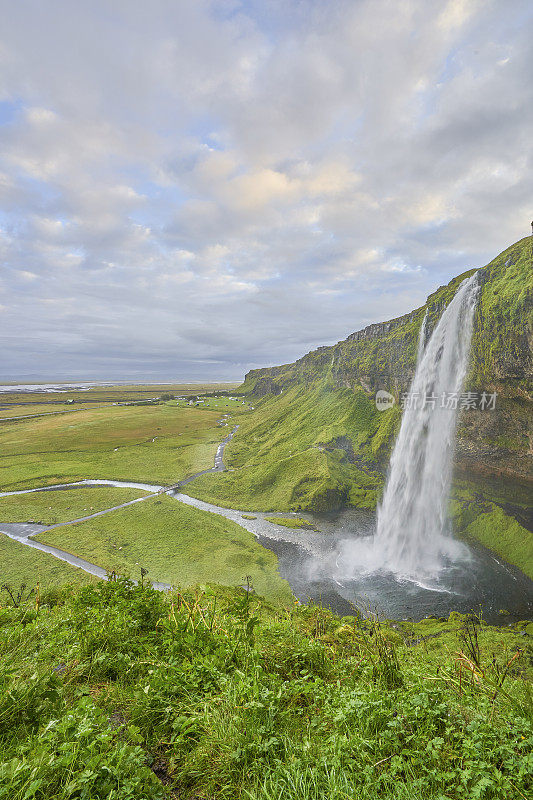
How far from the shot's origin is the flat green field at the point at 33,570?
29.6 meters

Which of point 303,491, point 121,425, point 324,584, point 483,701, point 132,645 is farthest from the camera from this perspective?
point 121,425

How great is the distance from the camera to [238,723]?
11.2 ft

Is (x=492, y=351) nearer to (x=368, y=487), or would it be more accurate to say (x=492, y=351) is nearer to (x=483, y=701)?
(x=368, y=487)

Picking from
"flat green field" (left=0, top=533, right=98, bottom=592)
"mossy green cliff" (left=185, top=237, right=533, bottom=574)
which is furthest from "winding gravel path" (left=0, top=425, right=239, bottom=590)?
"mossy green cliff" (left=185, top=237, right=533, bottom=574)

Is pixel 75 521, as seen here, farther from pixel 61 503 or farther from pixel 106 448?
pixel 106 448

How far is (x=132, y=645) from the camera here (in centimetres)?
529

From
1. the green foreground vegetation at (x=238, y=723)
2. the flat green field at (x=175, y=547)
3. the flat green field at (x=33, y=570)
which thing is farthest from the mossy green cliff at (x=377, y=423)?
the green foreground vegetation at (x=238, y=723)

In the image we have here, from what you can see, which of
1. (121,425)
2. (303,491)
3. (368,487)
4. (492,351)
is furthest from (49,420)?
(492,351)

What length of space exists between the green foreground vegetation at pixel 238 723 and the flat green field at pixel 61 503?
5381cm

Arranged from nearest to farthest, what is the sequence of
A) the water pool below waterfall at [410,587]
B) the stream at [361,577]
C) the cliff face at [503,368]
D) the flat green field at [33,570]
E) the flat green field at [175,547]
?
the water pool below waterfall at [410,587], the stream at [361,577], the flat green field at [33,570], the flat green field at [175,547], the cliff face at [503,368]

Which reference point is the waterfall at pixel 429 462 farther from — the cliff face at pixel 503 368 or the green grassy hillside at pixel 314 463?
the green grassy hillside at pixel 314 463

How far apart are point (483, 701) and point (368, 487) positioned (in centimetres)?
5149

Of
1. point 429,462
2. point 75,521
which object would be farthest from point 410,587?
point 75,521

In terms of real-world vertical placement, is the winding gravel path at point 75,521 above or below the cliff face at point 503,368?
below
